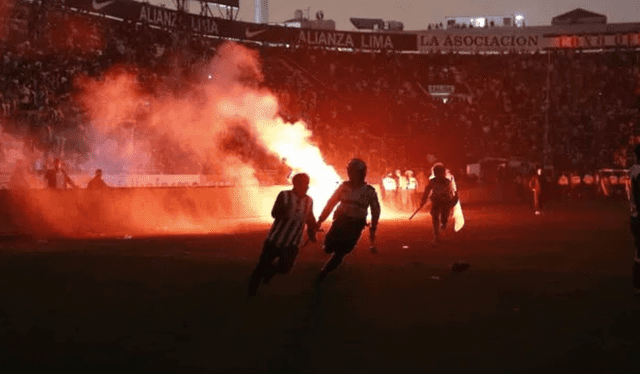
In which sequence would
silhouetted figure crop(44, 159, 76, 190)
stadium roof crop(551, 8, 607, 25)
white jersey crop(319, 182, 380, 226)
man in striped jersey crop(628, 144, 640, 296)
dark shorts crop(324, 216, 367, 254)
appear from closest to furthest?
man in striped jersey crop(628, 144, 640, 296)
dark shorts crop(324, 216, 367, 254)
white jersey crop(319, 182, 380, 226)
silhouetted figure crop(44, 159, 76, 190)
stadium roof crop(551, 8, 607, 25)

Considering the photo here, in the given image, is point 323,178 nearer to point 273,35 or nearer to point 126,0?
point 126,0

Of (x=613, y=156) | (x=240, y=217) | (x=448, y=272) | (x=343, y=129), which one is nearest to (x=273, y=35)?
(x=343, y=129)

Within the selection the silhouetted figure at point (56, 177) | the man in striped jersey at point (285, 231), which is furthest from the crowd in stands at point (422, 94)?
the man in striped jersey at point (285, 231)

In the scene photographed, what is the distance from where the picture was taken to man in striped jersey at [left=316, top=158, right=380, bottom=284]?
11.1 m

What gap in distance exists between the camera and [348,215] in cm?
1127

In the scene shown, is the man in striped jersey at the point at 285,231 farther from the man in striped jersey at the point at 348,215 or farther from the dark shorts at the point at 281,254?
the man in striped jersey at the point at 348,215

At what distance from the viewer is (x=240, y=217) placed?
101 feet

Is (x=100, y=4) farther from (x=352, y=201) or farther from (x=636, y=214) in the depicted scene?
(x=636, y=214)

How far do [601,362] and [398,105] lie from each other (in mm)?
50153

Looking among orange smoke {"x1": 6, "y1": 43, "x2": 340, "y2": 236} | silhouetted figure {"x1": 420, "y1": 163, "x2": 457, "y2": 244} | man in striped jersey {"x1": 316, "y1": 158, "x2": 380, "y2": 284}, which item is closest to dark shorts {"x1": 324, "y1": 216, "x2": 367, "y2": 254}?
man in striped jersey {"x1": 316, "y1": 158, "x2": 380, "y2": 284}

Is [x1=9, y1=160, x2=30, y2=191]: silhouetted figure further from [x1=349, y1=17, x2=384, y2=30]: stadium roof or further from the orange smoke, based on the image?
[x1=349, y1=17, x2=384, y2=30]: stadium roof

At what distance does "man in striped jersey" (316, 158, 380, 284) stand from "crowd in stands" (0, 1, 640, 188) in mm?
29246

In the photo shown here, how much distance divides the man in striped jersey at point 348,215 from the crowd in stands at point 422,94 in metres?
29.2

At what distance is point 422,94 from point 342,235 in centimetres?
4891
